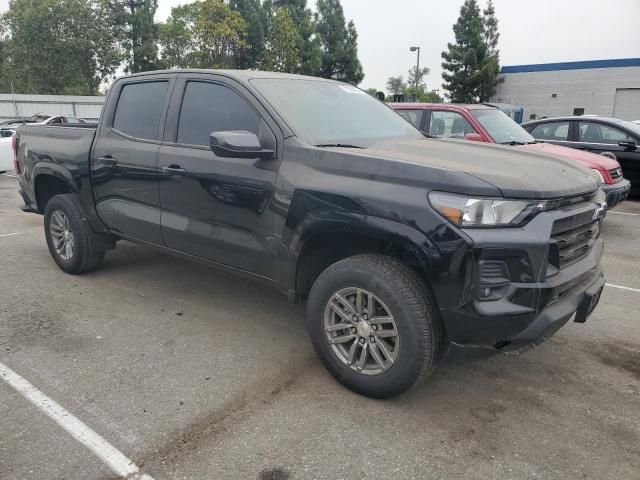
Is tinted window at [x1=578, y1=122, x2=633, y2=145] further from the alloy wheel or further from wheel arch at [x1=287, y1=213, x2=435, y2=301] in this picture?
the alloy wheel

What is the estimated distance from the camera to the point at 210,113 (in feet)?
12.5

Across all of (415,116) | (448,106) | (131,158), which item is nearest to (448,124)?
(448,106)

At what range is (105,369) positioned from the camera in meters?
3.34

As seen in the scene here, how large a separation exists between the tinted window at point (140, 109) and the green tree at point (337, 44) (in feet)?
150

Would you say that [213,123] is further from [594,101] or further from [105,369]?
[594,101]

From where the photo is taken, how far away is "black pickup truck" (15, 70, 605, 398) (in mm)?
2584

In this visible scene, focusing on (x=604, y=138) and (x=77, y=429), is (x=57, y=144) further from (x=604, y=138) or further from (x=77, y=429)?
(x=604, y=138)

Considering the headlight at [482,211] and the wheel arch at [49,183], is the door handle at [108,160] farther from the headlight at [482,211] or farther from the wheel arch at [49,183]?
the headlight at [482,211]

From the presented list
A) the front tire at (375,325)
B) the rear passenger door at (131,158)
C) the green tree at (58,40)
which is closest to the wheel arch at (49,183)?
the rear passenger door at (131,158)

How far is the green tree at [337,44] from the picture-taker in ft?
159

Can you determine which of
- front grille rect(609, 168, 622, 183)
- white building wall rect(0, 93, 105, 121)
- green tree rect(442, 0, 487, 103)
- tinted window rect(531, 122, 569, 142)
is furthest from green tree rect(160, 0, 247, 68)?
front grille rect(609, 168, 622, 183)

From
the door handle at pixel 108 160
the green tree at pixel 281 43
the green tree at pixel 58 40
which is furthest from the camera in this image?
the green tree at pixel 281 43

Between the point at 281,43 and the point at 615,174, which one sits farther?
the point at 281,43

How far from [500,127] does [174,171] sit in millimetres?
5511
